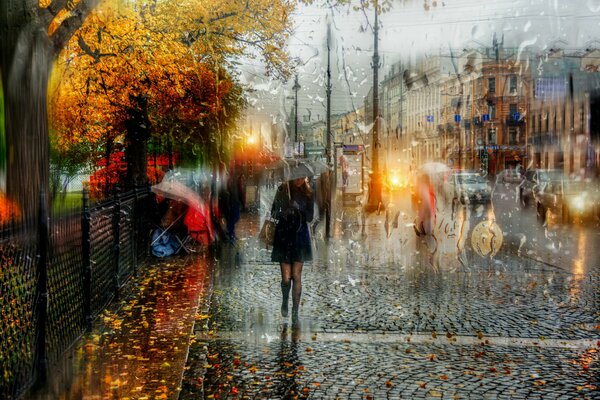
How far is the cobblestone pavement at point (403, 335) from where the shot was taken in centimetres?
642

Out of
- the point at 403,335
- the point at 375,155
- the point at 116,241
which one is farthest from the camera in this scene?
the point at 375,155

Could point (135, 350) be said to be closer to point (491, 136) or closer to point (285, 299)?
point (285, 299)

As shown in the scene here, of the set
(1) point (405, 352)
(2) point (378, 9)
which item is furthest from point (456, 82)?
(1) point (405, 352)

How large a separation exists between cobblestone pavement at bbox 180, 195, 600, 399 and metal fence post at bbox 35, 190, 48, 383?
1.28 m

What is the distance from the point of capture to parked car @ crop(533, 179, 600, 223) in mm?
24938

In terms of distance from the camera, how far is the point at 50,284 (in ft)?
21.8

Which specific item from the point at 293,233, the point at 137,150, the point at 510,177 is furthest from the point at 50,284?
the point at 510,177

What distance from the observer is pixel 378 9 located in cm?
1421

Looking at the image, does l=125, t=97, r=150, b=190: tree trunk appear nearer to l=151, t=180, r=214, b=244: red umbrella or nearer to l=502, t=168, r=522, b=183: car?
l=151, t=180, r=214, b=244: red umbrella

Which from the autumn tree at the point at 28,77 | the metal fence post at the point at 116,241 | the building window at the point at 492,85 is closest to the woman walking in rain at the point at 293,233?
the metal fence post at the point at 116,241

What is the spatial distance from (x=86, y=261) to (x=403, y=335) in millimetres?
3632

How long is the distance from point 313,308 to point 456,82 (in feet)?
273

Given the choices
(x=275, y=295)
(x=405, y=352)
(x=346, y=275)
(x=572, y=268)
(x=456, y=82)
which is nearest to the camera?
(x=405, y=352)

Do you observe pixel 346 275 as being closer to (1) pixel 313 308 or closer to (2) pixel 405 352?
(1) pixel 313 308
